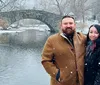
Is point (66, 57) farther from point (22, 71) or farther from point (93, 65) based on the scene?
point (22, 71)

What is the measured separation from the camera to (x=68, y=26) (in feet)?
9.84

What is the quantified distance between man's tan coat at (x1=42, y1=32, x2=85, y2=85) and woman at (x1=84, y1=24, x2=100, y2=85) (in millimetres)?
59

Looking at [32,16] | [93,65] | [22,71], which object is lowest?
[22,71]

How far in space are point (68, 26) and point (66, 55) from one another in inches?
11.1

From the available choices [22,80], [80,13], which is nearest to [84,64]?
[22,80]

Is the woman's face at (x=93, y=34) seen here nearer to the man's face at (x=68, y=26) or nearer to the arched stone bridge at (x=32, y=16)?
the man's face at (x=68, y=26)

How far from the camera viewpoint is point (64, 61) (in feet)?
9.87

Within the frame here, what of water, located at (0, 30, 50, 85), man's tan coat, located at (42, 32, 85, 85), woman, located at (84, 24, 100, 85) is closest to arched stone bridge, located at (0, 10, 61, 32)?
water, located at (0, 30, 50, 85)

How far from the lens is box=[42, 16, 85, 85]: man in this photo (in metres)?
2.98

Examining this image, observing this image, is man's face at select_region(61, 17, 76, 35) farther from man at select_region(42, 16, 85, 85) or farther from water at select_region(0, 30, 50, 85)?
water at select_region(0, 30, 50, 85)

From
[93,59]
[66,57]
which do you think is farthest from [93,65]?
[66,57]

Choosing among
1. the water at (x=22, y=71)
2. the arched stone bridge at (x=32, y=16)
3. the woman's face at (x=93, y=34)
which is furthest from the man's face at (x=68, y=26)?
the arched stone bridge at (x=32, y=16)

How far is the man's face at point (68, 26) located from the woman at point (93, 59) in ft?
0.61

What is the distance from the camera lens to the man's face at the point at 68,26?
300cm
